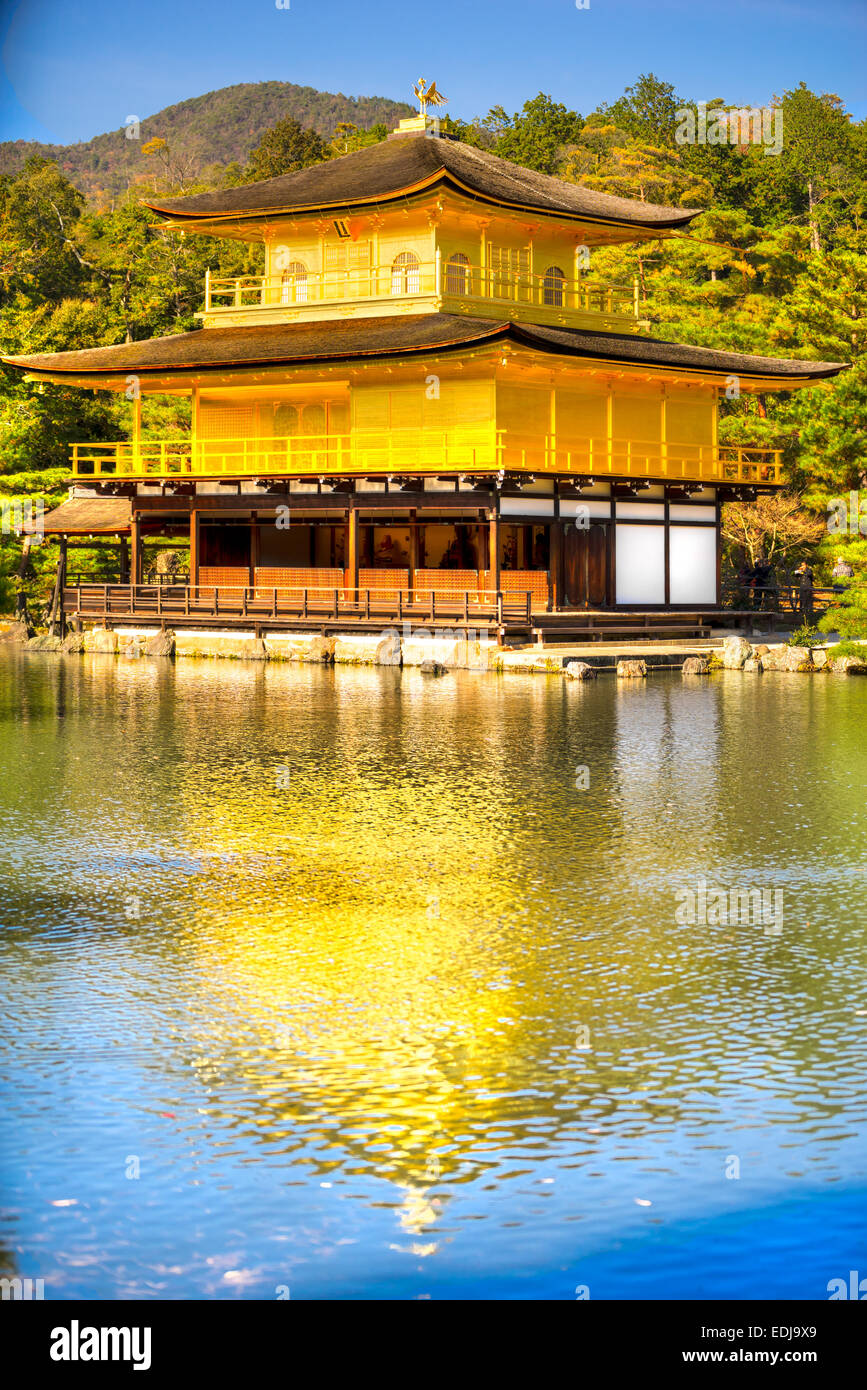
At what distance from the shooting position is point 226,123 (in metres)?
192

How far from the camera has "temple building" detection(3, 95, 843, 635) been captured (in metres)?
43.1

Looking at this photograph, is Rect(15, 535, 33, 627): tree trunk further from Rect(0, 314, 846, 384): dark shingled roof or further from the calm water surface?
the calm water surface

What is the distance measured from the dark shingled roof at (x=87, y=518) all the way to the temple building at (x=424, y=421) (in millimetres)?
123

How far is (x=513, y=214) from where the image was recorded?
1889 inches

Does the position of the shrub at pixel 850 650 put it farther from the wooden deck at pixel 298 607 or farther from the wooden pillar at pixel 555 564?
the wooden pillar at pixel 555 564

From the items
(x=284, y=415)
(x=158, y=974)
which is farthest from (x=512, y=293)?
(x=158, y=974)

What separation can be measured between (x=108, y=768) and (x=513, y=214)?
106 ft

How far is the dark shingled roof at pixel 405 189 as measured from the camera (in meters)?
47.5

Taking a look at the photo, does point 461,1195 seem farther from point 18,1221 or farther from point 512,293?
point 512,293

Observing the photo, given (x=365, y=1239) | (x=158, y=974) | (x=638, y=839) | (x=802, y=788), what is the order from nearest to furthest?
(x=365, y=1239) → (x=158, y=974) → (x=638, y=839) → (x=802, y=788)

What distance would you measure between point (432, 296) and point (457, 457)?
5934 mm

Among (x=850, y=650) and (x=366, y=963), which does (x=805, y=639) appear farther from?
(x=366, y=963)

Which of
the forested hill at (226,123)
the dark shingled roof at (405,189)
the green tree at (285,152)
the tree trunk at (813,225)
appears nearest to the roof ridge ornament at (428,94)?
the dark shingled roof at (405,189)

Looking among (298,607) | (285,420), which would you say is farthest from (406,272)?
(298,607)
